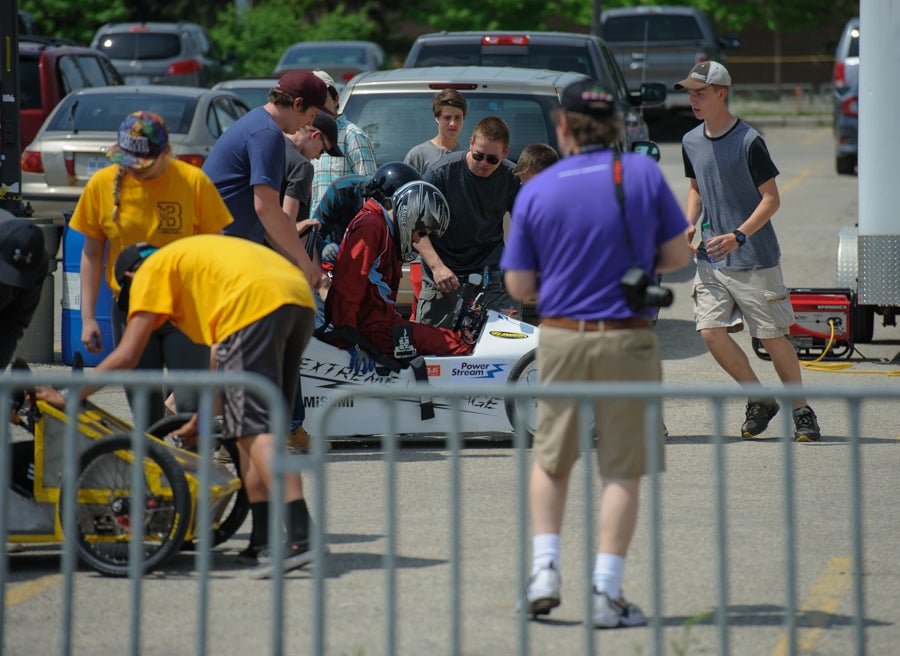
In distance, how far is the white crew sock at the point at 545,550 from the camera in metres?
4.63

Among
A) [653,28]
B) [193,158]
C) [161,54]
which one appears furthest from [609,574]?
Result: [653,28]

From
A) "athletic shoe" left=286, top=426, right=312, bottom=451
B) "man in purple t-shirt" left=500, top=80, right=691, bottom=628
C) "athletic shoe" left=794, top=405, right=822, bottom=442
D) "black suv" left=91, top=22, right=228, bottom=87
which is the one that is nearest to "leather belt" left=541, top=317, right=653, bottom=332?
"man in purple t-shirt" left=500, top=80, right=691, bottom=628

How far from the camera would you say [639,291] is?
180 inches

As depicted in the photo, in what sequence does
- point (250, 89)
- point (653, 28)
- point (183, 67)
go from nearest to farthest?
point (250, 89), point (183, 67), point (653, 28)

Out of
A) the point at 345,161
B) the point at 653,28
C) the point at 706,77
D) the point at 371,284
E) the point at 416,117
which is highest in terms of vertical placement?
the point at 706,77

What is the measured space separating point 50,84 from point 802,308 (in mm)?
10306

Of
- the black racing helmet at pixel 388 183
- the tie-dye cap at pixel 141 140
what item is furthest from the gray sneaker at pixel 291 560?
the black racing helmet at pixel 388 183

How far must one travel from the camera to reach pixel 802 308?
950 cm

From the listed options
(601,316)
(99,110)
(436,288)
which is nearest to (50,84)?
(99,110)

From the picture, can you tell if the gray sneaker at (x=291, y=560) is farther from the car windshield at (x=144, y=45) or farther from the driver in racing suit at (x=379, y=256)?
the car windshield at (x=144, y=45)

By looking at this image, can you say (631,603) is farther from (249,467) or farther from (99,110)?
(99,110)

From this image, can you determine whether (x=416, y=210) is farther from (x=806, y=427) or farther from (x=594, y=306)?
(x=594, y=306)

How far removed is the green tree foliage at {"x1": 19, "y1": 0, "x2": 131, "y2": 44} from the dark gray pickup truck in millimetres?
12972

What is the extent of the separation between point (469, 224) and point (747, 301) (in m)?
1.61
